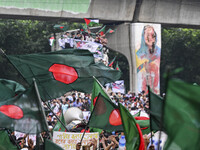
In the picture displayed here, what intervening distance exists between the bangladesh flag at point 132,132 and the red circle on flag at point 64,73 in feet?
7.57

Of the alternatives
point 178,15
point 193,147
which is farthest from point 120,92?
point 193,147

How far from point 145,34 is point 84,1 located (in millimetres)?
4278

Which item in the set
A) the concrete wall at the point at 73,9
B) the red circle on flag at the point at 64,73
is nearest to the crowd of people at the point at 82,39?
the concrete wall at the point at 73,9

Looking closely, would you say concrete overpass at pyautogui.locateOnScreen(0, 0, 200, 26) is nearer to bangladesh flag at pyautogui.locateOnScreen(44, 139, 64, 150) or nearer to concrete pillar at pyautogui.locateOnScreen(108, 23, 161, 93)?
concrete pillar at pyautogui.locateOnScreen(108, 23, 161, 93)

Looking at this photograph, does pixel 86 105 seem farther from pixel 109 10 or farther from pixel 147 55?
pixel 147 55

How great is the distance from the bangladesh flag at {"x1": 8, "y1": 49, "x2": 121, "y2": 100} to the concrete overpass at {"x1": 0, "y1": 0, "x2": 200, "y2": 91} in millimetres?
14703

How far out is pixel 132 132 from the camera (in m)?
5.11

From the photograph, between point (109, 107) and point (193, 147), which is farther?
point (109, 107)

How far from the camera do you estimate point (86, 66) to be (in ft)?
24.9

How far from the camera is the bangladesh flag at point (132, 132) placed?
4980 millimetres

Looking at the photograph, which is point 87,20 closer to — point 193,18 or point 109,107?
point 193,18

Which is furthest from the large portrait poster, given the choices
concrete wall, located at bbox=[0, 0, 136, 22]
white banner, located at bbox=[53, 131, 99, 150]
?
white banner, located at bbox=[53, 131, 99, 150]

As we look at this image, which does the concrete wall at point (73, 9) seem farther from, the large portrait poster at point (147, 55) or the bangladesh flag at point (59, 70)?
the bangladesh flag at point (59, 70)

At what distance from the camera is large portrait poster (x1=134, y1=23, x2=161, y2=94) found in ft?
79.2
